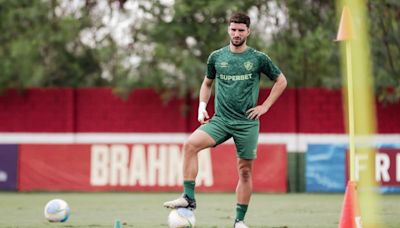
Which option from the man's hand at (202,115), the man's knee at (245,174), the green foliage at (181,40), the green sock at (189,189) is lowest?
the green sock at (189,189)

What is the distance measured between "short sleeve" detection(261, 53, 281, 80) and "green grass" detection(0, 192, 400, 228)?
221 centimetres

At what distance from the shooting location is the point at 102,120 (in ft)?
78.5

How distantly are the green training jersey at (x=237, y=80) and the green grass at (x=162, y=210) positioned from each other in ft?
6.30

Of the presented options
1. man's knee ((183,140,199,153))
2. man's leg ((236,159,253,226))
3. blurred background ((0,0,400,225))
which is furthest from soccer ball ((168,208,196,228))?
blurred background ((0,0,400,225))

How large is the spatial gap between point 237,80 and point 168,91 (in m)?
14.0

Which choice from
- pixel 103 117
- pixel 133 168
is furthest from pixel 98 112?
pixel 133 168

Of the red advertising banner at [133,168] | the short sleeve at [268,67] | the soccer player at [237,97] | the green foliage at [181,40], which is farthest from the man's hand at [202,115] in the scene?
the green foliage at [181,40]

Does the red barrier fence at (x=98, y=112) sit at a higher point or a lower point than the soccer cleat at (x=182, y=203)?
higher

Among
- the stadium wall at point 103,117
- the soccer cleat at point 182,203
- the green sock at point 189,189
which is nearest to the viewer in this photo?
the soccer cleat at point 182,203

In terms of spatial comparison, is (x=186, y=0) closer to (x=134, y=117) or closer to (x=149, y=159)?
(x=134, y=117)

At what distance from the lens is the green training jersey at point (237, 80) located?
10.0 metres

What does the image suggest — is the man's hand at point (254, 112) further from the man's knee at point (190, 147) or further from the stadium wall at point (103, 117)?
the stadium wall at point (103, 117)

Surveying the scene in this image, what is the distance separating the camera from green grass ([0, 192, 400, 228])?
38.9ft

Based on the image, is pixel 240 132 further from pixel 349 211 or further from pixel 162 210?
pixel 162 210
